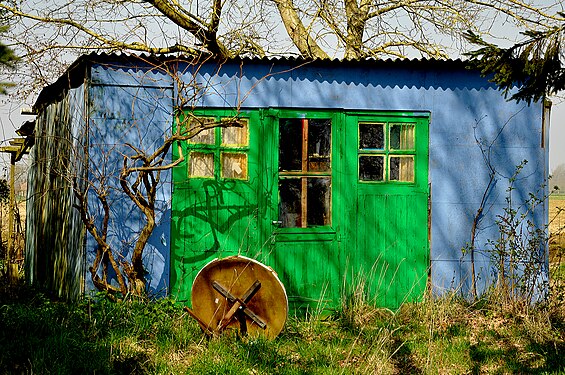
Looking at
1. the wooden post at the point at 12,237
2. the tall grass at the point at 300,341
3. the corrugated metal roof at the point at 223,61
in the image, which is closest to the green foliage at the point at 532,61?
the tall grass at the point at 300,341

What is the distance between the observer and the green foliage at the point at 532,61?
171 inches

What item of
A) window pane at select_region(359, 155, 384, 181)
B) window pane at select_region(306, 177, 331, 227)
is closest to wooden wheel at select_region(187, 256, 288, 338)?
window pane at select_region(306, 177, 331, 227)

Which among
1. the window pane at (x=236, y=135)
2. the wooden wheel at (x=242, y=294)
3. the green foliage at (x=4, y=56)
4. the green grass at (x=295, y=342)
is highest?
the green foliage at (x=4, y=56)

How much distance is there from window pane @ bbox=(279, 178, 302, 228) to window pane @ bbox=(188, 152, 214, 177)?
97 centimetres

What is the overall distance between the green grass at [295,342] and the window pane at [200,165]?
5.31ft

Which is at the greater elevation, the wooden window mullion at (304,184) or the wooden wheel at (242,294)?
the wooden window mullion at (304,184)

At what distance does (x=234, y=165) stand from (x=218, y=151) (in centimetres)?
27

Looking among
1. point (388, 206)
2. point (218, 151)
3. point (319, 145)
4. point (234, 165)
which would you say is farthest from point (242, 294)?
point (388, 206)

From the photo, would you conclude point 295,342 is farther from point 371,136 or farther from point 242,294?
point 371,136

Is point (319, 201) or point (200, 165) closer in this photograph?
point (200, 165)

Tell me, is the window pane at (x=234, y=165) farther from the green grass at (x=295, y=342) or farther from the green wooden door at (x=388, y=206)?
the green grass at (x=295, y=342)

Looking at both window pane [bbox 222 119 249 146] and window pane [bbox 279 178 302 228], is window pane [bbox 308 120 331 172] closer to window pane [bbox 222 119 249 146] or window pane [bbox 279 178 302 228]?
window pane [bbox 279 178 302 228]

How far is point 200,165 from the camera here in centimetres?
812

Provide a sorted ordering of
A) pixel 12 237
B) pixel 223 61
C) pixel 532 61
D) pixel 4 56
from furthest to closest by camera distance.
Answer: pixel 12 237 < pixel 223 61 < pixel 4 56 < pixel 532 61
